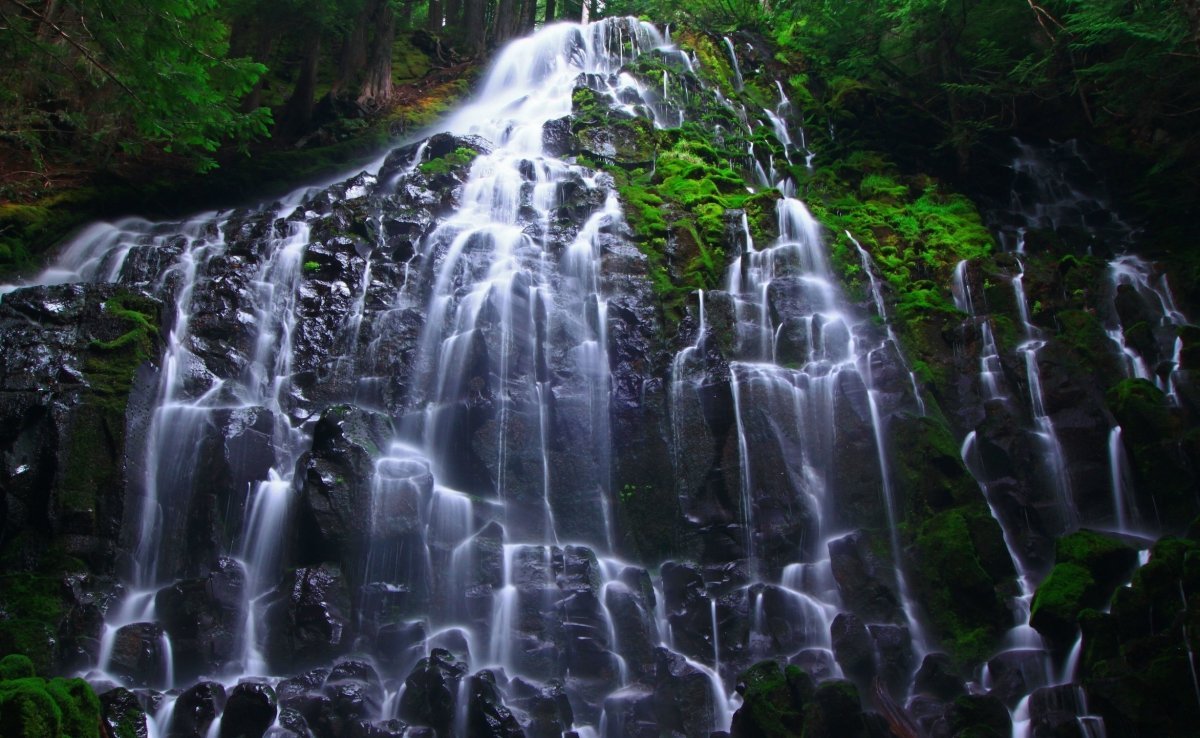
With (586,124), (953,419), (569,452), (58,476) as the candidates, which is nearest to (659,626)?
(569,452)

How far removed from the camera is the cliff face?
8.80 metres

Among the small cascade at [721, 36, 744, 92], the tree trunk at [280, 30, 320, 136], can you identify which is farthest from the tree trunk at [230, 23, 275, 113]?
the small cascade at [721, 36, 744, 92]

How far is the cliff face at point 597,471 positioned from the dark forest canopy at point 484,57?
299cm

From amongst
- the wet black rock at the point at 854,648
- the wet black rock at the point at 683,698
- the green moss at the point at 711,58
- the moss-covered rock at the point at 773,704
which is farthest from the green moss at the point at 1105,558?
the green moss at the point at 711,58

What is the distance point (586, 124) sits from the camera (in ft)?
65.6

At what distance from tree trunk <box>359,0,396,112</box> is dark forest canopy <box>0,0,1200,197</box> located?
61 millimetres

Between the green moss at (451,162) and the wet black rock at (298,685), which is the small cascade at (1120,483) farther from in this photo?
the green moss at (451,162)

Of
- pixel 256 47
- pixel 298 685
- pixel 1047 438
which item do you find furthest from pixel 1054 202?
pixel 256 47

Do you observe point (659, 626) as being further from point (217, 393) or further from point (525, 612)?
point (217, 393)

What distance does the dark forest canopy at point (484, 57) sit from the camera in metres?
8.78

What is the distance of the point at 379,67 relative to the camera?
2342 centimetres

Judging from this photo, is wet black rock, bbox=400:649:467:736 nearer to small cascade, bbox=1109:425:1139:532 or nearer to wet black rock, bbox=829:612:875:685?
wet black rock, bbox=829:612:875:685

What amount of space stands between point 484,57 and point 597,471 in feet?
65.9

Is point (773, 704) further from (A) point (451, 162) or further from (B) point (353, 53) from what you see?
(B) point (353, 53)
